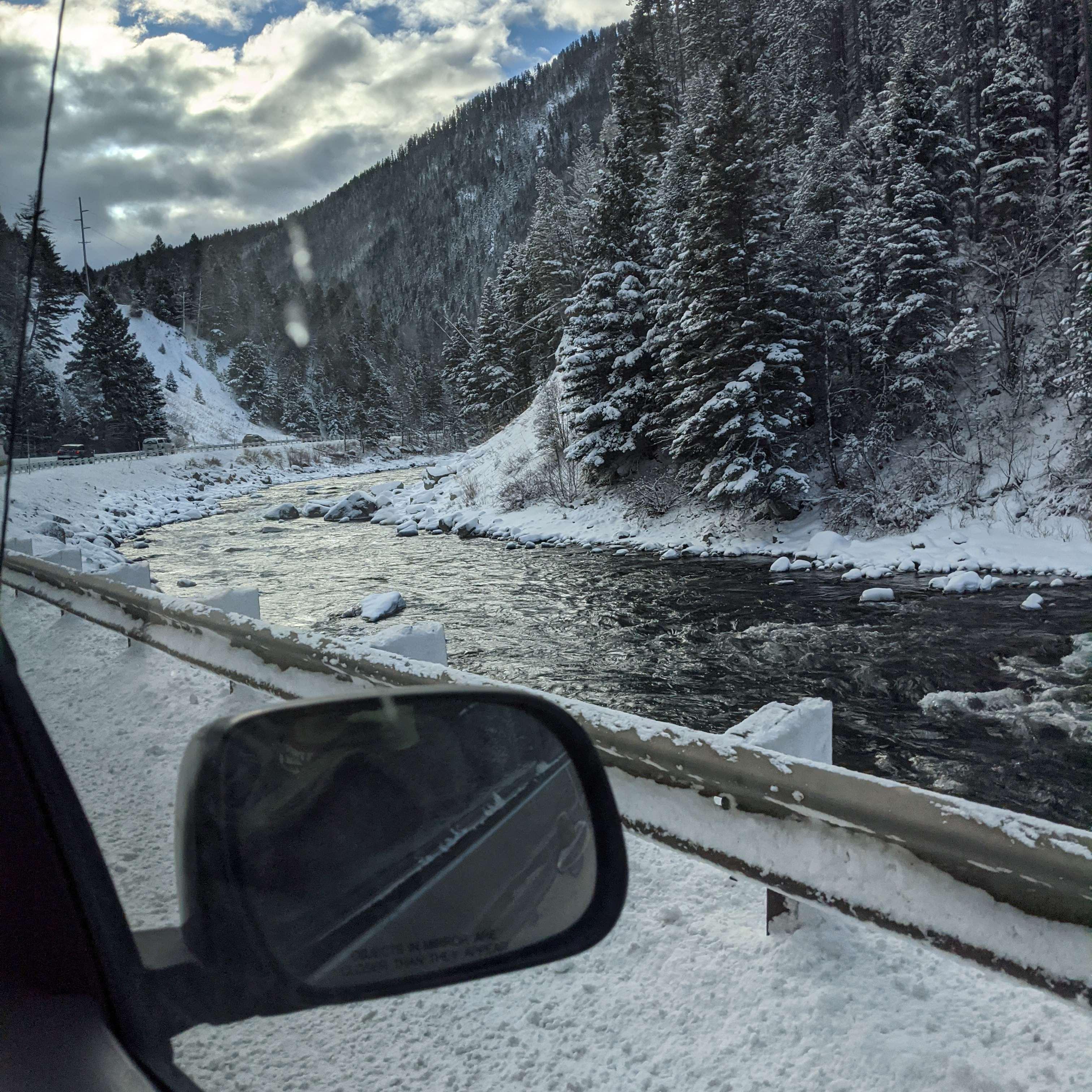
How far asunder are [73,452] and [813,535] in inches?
750

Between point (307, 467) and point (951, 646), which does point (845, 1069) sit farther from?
point (307, 467)

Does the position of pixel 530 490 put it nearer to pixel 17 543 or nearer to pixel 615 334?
pixel 615 334

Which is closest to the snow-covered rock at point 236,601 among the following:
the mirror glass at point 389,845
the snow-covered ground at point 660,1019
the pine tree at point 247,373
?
the pine tree at point 247,373

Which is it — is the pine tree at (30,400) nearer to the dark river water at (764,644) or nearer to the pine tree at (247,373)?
the pine tree at (247,373)

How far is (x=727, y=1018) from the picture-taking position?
2.07 m

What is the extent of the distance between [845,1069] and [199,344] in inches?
166

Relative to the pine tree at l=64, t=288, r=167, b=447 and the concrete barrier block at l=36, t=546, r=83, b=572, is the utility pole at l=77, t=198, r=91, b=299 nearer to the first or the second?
the pine tree at l=64, t=288, r=167, b=447

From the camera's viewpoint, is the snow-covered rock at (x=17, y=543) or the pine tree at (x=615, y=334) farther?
the pine tree at (x=615, y=334)

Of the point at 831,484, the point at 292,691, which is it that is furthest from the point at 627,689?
the point at 831,484

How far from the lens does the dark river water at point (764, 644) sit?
730 cm

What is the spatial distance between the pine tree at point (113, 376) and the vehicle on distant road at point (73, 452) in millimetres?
64

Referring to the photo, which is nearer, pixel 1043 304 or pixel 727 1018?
pixel 727 1018

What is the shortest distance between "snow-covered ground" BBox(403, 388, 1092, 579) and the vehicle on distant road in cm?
1555

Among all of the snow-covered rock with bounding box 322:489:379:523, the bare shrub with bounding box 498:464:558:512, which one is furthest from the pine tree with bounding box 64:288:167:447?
the snow-covered rock with bounding box 322:489:379:523
